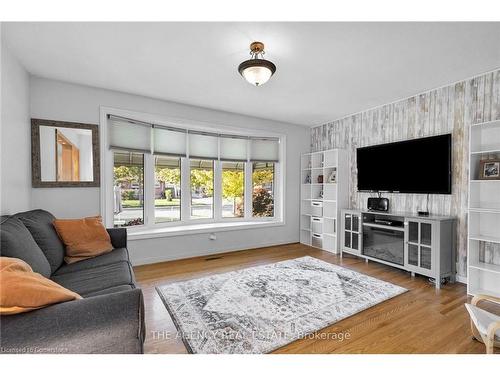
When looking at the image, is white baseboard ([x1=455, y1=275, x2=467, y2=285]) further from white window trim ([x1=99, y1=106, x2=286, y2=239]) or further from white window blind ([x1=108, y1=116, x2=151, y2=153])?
white window blind ([x1=108, y1=116, x2=151, y2=153])

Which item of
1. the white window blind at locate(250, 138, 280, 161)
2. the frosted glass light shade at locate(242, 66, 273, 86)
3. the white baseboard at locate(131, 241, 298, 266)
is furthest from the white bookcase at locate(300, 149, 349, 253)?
the frosted glass light shade at locate(242, 66, 273, 86)

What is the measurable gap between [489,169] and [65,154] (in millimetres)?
4731

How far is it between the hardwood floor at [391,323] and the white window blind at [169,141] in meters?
1.76

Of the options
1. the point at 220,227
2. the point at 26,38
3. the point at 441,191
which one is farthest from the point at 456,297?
the point at 26,38

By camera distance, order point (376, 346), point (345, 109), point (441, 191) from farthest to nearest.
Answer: point (345, 109) → point (441, 191) → point (376, 346)

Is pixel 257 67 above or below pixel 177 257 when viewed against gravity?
above

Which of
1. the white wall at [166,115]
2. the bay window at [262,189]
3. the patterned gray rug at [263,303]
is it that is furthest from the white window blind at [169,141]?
the patterned gray rug at [263,303]

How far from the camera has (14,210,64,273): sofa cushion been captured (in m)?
1.98

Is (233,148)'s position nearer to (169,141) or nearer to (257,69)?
(169,141)

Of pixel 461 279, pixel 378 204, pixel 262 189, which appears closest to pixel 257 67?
pixel 378 204

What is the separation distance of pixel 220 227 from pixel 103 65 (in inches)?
105

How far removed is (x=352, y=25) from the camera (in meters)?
1.91

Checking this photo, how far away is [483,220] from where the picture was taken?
269cm
